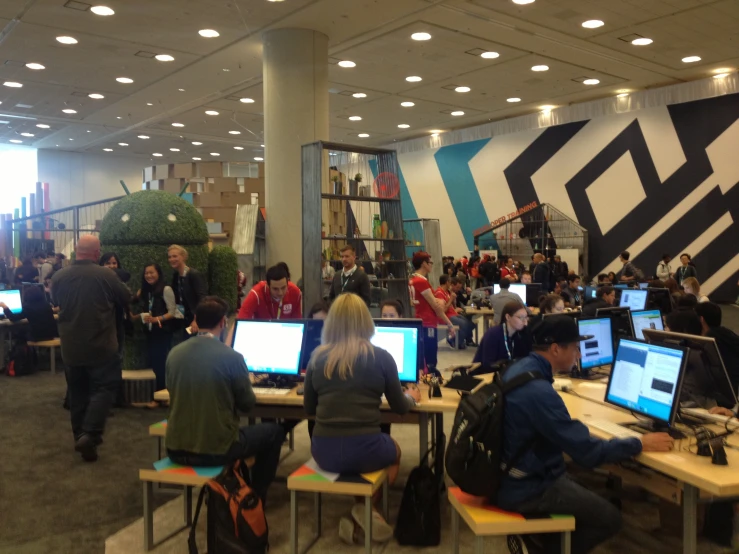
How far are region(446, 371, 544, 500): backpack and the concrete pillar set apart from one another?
532 cm

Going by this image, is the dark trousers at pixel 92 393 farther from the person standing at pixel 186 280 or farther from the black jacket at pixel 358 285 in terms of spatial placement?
the black jacket at pixel 358 285

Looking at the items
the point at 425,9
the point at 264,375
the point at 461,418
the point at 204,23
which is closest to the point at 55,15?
the point at 204,23

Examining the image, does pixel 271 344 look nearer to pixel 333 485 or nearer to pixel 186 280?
pixel 333 485

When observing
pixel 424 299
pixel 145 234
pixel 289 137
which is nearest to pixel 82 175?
pixel 289 137

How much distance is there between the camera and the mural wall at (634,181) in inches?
520

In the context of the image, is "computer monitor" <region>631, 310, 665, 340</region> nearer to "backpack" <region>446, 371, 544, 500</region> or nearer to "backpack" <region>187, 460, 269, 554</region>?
"backpack" <region>446, 371, 544, 500</region>

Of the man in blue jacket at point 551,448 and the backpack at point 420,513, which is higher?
the man in blue jacket at point 551,448

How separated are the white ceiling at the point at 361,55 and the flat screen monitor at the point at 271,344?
473cm

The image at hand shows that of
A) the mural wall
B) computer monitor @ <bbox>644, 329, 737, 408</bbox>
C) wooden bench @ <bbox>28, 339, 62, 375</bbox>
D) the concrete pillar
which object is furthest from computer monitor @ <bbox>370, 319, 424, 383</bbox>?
the mural wall

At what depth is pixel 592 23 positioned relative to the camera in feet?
29.3

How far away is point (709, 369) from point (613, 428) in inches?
27.4

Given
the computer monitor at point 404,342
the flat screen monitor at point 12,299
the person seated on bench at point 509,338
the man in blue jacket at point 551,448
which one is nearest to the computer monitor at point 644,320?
the person seated on bench at point 509,338

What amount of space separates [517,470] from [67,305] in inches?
149

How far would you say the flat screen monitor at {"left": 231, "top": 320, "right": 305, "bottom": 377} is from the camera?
421 cm
